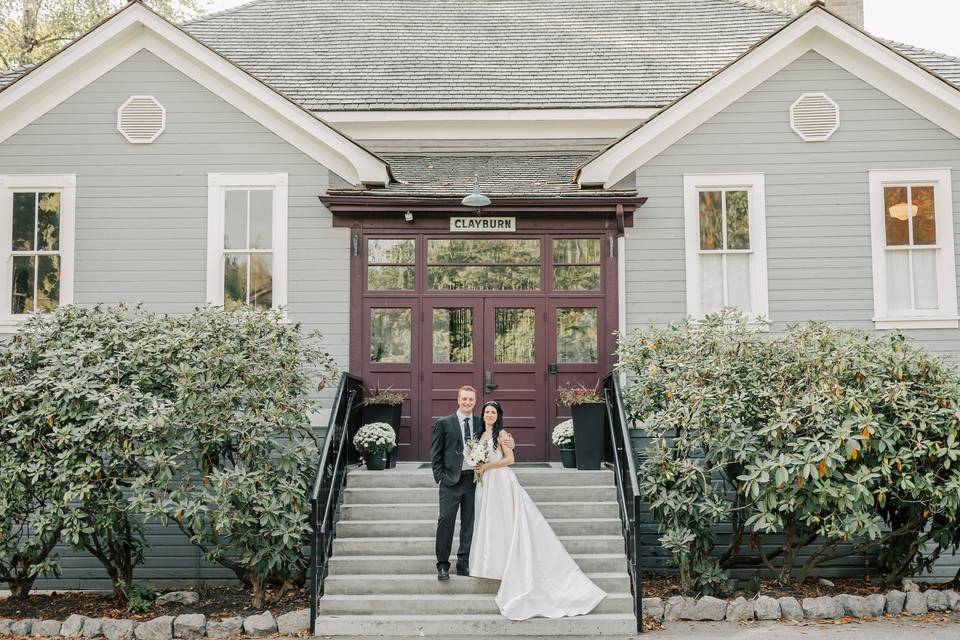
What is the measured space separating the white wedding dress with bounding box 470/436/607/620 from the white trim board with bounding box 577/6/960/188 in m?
4.65

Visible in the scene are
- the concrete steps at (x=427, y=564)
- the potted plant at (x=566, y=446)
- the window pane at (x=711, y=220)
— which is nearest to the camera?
the concrete steps at (x=427, y=564)

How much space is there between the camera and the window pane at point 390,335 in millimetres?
10914

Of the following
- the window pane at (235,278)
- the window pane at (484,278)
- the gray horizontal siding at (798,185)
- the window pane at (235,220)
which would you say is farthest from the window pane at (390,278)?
the gray horizontal siding at (798,185)

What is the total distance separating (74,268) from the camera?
430 inches

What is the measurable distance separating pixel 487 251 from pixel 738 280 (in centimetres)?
334

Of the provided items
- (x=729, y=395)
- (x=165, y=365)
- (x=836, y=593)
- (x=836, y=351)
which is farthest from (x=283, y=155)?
(x=836, y=593)

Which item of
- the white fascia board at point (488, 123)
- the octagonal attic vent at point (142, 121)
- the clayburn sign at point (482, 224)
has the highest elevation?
the white fascia board at point (488, 123)

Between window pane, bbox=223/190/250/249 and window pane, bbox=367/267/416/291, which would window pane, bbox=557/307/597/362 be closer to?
window pane, bbox=367/267/416/291

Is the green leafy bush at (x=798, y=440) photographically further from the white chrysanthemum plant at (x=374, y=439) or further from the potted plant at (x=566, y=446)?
the white chrysanthemum plant at (x=374, y=439)

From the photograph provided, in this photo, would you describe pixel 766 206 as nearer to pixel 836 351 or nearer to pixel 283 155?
pixel 836 351

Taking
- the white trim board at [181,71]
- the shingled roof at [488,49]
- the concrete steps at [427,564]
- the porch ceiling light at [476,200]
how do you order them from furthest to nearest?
the shingled roof at [488,49] < the white trim board at [181,71] < the porch ceiling light at [476,200] < the concrete steps at [427,564]

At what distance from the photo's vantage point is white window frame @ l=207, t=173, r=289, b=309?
10.9 meters

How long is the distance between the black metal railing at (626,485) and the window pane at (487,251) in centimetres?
210

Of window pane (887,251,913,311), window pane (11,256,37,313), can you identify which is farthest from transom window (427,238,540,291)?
window pane (11,256,37,313)
